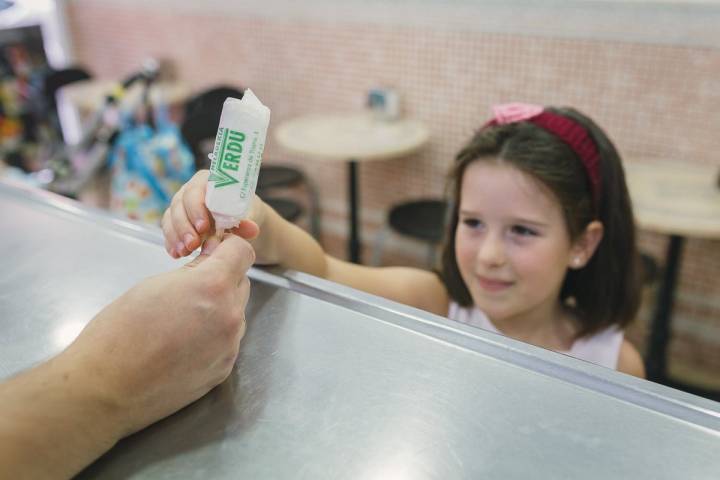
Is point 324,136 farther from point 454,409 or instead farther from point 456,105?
point 454,409

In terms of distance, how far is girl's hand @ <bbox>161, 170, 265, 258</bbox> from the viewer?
2.27 feet

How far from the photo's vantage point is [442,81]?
3035 mm

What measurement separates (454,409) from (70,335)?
0.41 metres

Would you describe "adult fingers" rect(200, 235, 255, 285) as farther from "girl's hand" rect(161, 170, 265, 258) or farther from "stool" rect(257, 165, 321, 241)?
"stool" rect(257, 165, 321, 241)

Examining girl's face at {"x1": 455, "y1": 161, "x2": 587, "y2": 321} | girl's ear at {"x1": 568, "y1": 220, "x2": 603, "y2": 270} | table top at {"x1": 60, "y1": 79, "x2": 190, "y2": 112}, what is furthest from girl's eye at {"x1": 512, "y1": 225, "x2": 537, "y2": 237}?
table top at {"x1": 60, "y1": 79, "x2": 190, "y2": 112}

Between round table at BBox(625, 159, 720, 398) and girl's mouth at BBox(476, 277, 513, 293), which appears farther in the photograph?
round table at BBox(625, 159, 720, 398)

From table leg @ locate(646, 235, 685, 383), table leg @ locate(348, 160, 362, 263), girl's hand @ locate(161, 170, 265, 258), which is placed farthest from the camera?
table leg @ locate(348, 160, 362, 263)

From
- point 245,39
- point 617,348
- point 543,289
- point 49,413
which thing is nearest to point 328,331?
point 49,413

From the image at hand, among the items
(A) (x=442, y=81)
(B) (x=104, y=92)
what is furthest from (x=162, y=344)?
(B) (x=104, y=92)

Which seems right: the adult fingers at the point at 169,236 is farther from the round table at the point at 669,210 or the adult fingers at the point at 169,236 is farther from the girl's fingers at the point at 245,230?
the round table at the point at 669,210

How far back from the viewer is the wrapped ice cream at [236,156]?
0.59 metres

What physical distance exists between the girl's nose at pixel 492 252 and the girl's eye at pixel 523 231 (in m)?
0.04

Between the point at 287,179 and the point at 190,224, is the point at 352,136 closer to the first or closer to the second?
the point at 287,179

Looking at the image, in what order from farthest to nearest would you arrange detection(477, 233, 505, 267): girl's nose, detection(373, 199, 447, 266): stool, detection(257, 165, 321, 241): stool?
detection(257, 165, 321, 241): stool → detection(373, 199, 447, 266): stool → detection(477, 233, 505, 267): girl's nose
